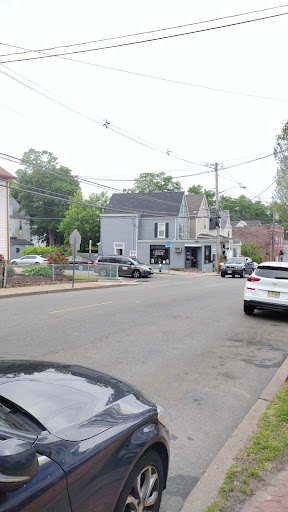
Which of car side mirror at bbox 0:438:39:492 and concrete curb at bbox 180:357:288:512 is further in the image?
concrete curb at bbox 180:357:288:512

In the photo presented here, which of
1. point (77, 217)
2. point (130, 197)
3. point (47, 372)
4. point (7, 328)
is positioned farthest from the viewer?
point (77, 217)

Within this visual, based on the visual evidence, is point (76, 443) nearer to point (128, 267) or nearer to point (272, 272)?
point (272, 272)

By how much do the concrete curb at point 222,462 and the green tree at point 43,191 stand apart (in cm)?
6401

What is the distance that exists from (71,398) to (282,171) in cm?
1374

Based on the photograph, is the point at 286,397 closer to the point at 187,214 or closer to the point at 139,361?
the point at 139,361

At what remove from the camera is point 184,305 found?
13.2m

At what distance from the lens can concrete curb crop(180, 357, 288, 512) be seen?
2.93m

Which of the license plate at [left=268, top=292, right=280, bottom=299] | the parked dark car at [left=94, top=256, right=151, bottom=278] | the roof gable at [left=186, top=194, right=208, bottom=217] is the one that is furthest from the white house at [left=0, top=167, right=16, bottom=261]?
the roof gable at [left=186, top=194, right=208, bottom=217]

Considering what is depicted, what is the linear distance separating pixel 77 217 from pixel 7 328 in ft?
171

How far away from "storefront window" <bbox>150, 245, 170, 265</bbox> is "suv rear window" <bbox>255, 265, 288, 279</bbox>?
106ft

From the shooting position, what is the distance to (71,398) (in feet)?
8.13

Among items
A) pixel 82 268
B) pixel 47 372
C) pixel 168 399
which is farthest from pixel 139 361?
pixel 82 268

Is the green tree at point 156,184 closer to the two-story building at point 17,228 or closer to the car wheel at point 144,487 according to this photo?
the two-story building at point 17,228

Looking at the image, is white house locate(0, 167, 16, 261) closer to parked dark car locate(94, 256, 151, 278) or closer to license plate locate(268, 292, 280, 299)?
parked dark car locate(94, 256, 151, 278)
